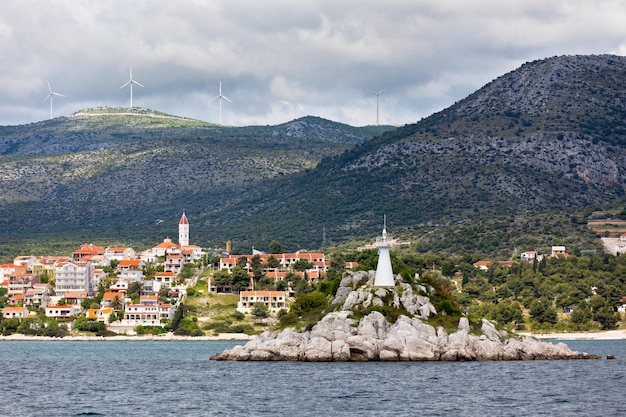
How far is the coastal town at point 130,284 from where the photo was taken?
4857 inches

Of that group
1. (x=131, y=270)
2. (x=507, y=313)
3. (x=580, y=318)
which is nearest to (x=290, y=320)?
(x=507, y=313)

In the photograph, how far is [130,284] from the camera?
5157 inches

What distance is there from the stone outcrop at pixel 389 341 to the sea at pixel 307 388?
1.52 meters

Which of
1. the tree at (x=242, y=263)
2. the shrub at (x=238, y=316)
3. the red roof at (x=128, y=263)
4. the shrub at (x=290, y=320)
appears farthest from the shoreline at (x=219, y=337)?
the shrub at (x=290, y=320)

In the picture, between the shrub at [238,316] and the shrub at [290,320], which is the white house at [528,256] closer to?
the shrub at [238,316]

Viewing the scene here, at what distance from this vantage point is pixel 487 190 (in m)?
189

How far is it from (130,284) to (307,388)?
64651 millimetres

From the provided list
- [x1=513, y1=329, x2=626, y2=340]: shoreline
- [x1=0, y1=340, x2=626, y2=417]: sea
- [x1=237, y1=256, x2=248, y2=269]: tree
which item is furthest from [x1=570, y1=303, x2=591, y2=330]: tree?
[x1=237, y1=256, x2=248, y2=269]: tree

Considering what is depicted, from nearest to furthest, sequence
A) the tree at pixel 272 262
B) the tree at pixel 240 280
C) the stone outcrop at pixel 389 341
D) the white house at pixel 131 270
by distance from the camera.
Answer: the stone outcrop at pixel 389 341 < the tree at pixel 240 280 < the white house at pixel 131 270 < the tree at pixel 272 262

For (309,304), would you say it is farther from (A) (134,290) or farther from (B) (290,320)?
(A) (134,290)

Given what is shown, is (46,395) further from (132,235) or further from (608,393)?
(132,235)

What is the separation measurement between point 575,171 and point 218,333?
Result: 96.9 m

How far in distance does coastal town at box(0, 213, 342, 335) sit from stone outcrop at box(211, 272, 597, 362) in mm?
35655

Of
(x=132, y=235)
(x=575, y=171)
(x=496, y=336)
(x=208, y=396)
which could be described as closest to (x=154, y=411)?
(x=208, y=396)
